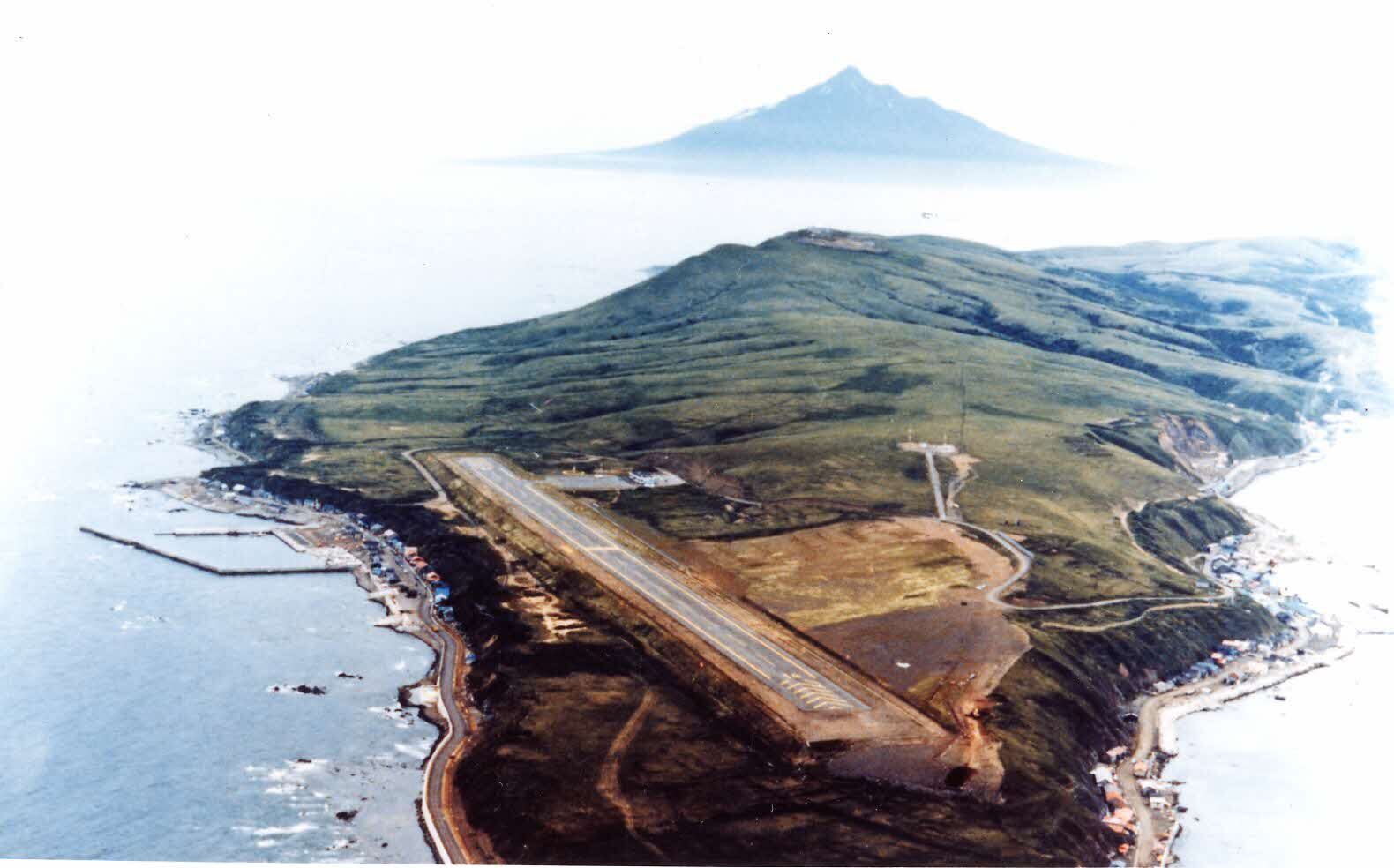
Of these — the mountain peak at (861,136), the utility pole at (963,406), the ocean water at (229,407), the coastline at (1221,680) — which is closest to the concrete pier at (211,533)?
the ocean water at (229,407)

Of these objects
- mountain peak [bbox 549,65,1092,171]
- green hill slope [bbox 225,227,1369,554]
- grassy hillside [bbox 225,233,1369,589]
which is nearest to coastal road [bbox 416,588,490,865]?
grassy hillside [bbox 225,233,1369,589]

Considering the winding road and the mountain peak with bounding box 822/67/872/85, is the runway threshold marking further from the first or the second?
the mountain peak with bounding box 822/67/872/85

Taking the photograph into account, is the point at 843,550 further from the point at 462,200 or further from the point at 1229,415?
the point at 462,200

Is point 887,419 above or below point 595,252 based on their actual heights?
below

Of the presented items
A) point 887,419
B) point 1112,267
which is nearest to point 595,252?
point 887,419

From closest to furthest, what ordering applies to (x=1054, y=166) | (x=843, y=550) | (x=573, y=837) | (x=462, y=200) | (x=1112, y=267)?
(x=573, y=837), (x=843, y=550), (x=462, y=200), (x=1054, y=166), (x=1112, y=267)

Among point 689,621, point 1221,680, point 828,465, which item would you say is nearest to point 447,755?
point 689,621

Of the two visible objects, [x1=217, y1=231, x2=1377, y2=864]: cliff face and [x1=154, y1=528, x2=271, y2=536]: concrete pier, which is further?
[x1=154, y1=528, x2=271, y2=536]: concrete pier
